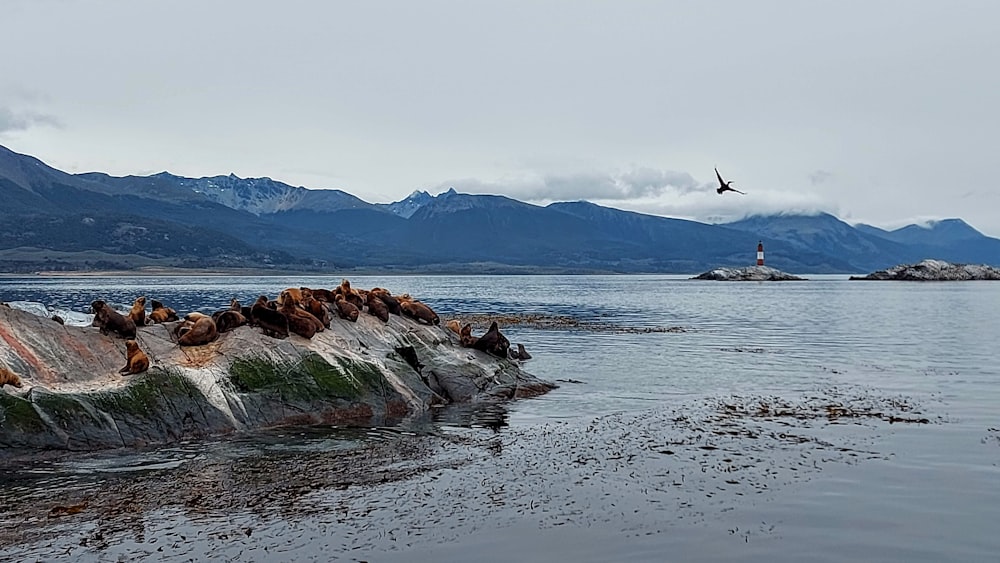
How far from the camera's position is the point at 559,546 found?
12.3m

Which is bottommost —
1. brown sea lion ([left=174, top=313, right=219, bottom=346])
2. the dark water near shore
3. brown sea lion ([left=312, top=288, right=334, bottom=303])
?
the dark water near shore

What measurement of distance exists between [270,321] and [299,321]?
758 millimetres

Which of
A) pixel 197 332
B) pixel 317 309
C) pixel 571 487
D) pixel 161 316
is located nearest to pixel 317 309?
pixel 317 309

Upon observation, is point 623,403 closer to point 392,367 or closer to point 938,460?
point 392,367

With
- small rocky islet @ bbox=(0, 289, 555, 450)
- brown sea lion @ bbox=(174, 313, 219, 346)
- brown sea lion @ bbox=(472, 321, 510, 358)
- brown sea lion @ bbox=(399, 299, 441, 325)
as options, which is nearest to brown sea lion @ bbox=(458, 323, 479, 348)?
brown sea lion @ bbox=(472, 321, 510, 358)

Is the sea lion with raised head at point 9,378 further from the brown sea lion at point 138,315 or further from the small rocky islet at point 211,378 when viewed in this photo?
the brown sea lion at point 138,315

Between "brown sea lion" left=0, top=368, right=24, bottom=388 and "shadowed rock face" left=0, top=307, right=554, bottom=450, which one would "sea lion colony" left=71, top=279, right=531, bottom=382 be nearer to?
"shadowed rock face" left=0, top=307, right=554, bottom=450

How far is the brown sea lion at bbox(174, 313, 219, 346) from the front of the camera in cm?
2131

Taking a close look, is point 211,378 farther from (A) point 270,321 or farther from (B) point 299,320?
(B) point 299,320

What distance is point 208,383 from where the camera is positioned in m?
19.9

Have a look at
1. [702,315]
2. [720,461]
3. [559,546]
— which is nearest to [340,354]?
[720,461]

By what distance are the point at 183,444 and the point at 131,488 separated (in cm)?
339

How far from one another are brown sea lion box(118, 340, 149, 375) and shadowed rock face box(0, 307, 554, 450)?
0.19 meters

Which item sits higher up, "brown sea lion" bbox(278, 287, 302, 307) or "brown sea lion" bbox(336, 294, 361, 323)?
"brown sea lion" bbox(278, 287, 302, 307)
